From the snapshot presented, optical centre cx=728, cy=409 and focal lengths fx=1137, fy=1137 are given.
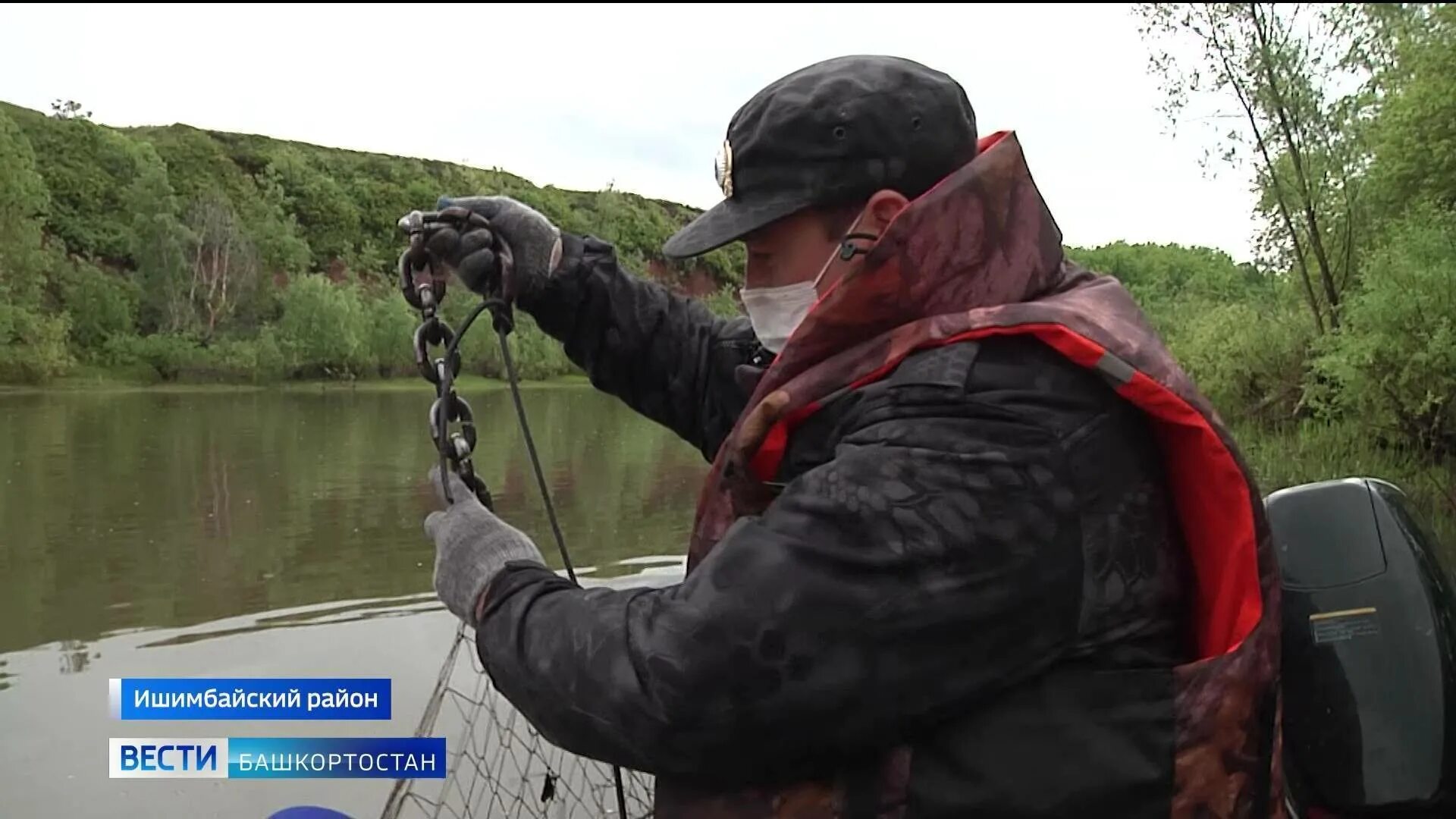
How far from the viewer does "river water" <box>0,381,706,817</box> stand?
4.91 m

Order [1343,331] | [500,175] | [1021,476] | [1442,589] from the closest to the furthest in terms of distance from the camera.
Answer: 1. [1021,476]
2. [1442,589]
3. [1343,331]
4. [500,175]

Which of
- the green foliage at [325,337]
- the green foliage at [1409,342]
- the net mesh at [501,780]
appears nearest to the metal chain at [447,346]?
the net mesh at [501,780]

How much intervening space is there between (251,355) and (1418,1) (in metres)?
41.0

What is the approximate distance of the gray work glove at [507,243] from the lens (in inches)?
84.7

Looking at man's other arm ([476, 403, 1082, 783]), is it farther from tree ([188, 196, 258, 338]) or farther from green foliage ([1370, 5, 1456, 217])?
tree ([188, 196, 258, 338])

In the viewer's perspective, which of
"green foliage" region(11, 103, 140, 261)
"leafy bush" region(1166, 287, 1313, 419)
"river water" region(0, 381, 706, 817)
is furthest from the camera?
"green foliage" region(11, 103, 140, 261)

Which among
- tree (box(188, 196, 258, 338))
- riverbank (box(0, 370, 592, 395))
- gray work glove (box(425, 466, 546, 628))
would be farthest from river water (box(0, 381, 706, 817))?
tree (box(188, 196, 258, 338))

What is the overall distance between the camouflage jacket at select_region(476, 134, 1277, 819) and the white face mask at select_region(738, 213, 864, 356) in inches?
8.7

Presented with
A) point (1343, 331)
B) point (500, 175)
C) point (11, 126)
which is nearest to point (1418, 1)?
point (1343, 331)

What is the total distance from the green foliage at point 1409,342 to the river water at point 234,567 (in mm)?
6104

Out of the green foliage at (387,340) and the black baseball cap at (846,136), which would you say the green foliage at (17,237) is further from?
the black baseball cap at (846,136)

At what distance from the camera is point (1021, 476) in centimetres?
114

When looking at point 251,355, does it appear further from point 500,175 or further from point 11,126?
point 500,175

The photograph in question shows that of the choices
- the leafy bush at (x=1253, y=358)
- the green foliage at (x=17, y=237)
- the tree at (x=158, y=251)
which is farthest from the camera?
the tree at (x=158, y=251)
